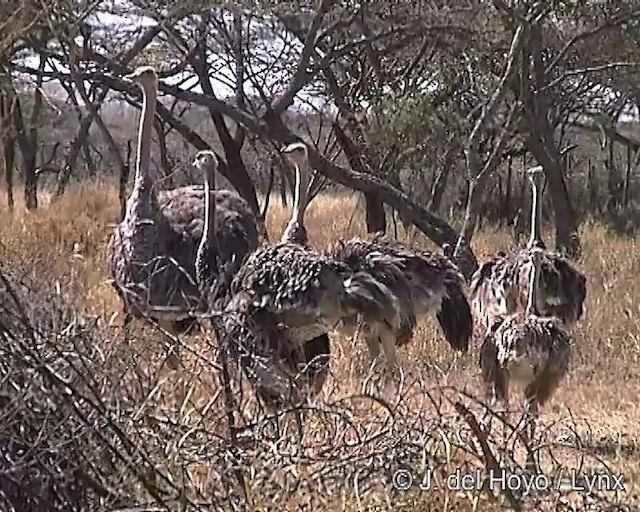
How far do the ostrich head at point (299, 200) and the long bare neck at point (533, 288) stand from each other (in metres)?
1.21

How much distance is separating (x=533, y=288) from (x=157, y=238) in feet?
5.93

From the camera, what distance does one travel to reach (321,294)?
14.9 ft

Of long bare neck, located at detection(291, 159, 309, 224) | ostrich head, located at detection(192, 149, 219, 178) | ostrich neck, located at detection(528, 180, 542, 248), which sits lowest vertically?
ostrich neck, located at detection(528, 180, 542, 248)

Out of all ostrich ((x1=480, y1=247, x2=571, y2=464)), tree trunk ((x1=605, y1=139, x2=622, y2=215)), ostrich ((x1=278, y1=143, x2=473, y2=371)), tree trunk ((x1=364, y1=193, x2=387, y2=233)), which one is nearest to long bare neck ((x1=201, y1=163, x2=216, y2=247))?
ostrich ((x1=278, y1=143, x2=473, y2=371))

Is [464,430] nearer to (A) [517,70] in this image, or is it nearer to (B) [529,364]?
(B) [529,364]

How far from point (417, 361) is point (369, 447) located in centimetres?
256

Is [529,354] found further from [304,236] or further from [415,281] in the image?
[304,236]

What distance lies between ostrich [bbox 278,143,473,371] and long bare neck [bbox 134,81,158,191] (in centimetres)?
126

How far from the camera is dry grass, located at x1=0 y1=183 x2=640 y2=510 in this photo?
11.3 feet

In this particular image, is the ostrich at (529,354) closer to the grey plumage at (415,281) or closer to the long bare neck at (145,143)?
the grey plumage at (415,281)

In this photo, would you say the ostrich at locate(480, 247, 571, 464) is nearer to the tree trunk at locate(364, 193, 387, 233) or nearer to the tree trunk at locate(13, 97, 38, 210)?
the tree trunk at locate(364, 193, 387, 233)

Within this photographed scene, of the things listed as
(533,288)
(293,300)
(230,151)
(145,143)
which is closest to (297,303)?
(293,300)

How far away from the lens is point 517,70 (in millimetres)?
8375

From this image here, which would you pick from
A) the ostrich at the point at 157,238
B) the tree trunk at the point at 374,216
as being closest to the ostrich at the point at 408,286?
the ostrich at the point at 157,238
